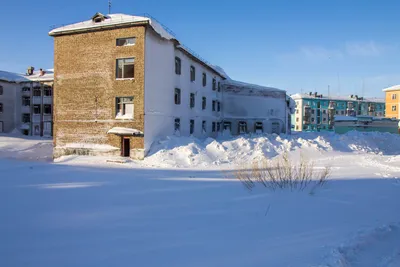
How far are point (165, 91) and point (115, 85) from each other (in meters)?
3.93

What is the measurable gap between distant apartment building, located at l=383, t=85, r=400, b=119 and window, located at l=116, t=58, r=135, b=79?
64073 mm

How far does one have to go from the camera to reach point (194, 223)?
619cm

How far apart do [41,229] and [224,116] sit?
3103 cm

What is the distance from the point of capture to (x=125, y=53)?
20.5m

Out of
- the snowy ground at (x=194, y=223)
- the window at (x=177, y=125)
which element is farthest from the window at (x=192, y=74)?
the snowy ground at (x=194, y=223)

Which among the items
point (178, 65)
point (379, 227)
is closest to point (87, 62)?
point (178, 65)

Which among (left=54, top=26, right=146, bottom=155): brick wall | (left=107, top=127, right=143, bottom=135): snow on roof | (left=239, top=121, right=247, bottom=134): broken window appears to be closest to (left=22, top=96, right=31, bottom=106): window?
(left=54, top=26, right=146, bottom=155): brick wall

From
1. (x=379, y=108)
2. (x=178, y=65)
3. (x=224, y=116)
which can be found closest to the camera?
(x=178, y=65)

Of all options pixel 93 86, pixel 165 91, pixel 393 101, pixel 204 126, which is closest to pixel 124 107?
pixel 93 86

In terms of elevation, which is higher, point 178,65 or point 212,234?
point 178,65

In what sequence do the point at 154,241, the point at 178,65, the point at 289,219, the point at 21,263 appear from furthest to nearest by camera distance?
the point at 178,65
the point at 289,219
the point at 154,241
the point at 21,263

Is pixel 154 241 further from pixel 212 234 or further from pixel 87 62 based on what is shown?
pixel 87 62

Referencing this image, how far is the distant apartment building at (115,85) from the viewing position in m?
20.0

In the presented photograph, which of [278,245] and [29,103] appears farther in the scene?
[29,103]
